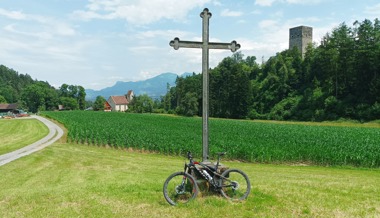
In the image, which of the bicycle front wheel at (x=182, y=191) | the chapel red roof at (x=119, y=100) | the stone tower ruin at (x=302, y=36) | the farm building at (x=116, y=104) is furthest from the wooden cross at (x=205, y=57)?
the chapel red roof at (x=119, y=100)

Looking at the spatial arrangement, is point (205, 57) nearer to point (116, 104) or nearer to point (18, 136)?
point (18, 136)

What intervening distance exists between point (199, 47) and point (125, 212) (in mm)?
4692

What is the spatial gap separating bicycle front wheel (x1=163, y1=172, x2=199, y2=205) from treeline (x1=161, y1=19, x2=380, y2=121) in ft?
189

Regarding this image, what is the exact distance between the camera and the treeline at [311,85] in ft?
206

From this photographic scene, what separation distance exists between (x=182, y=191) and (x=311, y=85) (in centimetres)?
7948

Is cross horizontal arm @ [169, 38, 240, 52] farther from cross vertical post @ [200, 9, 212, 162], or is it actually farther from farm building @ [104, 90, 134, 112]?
farm building @ [104, 90, 134, 112]

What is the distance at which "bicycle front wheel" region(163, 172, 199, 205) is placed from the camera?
25.1 feet

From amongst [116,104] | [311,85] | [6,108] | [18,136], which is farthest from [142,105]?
[18,136]

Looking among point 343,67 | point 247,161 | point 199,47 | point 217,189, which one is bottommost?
point 247,161

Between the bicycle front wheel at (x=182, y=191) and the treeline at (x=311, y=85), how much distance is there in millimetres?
57740

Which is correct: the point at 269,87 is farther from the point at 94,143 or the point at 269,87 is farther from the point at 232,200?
the point at 232,200

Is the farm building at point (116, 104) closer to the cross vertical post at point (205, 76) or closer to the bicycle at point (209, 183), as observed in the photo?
the cross vertical post at point (205, 76)

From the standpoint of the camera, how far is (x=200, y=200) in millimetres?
7648

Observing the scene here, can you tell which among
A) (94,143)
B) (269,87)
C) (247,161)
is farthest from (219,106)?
(247,161)
